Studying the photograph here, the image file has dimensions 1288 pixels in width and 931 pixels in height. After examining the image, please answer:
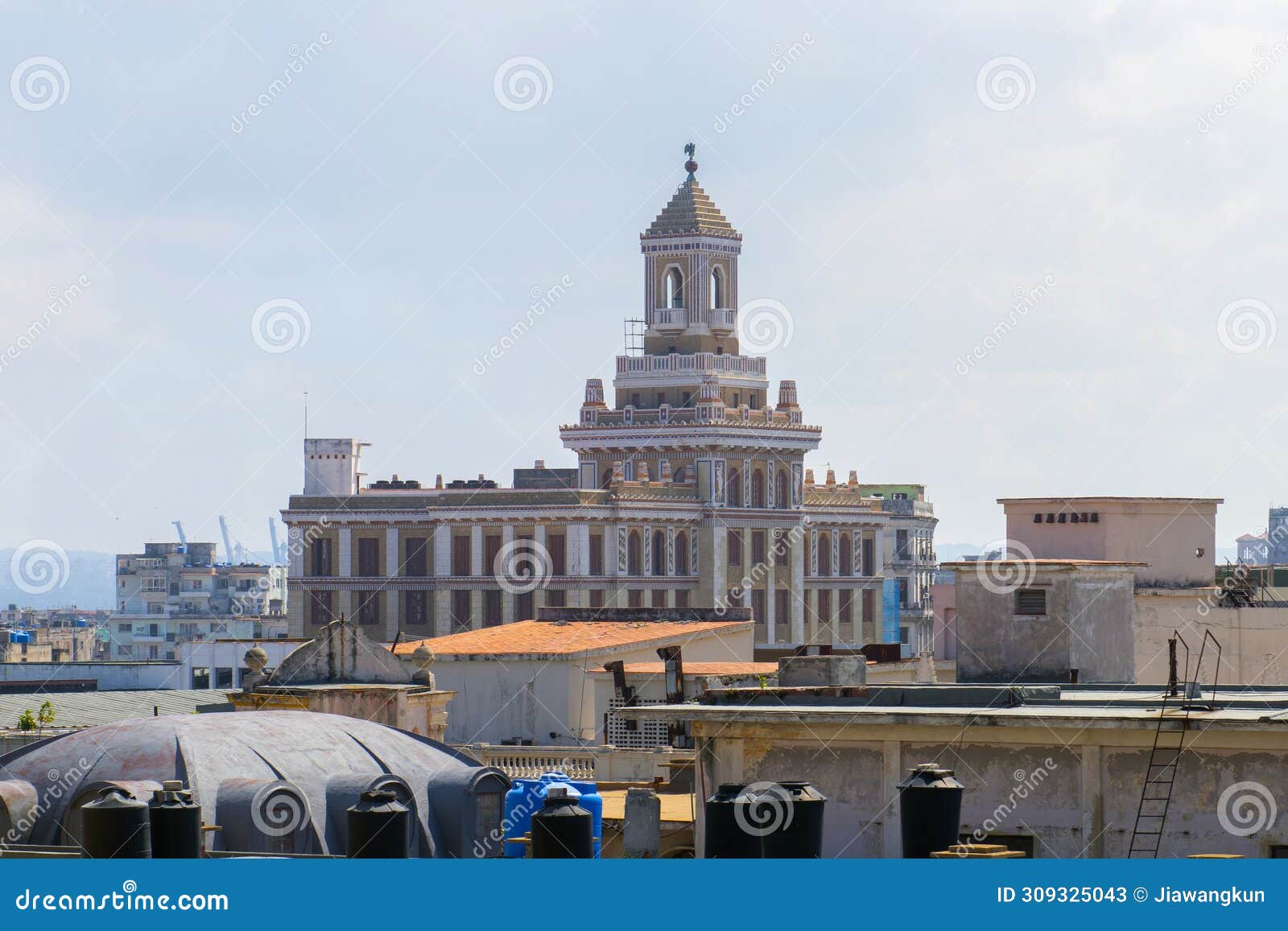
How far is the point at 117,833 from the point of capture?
21.7 m

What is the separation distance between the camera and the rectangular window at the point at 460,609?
128125 millimetres

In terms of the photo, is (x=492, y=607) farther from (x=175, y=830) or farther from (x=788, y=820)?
(x=788, y=820)

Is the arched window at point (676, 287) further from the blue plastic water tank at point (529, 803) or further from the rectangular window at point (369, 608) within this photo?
the blue plastic water tank at point (529, 803)

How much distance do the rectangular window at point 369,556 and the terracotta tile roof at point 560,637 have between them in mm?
56734

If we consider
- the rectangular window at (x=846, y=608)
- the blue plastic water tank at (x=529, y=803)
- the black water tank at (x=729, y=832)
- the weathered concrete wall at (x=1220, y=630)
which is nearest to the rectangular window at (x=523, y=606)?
the rectangular window at (x=846, y=608)

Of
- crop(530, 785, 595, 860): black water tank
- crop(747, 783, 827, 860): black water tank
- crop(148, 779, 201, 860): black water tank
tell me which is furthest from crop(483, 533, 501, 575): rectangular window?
crop(747, 783, 827, 860): black water tank

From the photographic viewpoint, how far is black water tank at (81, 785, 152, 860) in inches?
849

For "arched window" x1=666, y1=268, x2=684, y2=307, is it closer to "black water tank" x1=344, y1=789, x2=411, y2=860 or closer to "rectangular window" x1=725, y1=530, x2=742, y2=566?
"rectangular window" x1=725, y1=530, x2=742, y2=566

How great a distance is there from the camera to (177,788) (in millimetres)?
24750

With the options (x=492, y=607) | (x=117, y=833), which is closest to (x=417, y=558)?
(x=492, y=607)

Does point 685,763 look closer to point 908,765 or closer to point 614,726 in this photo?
point 908,765

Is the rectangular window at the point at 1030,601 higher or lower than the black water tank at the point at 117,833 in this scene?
higher

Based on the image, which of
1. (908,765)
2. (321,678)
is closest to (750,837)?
(908,765)

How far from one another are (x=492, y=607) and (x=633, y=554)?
760 cm
